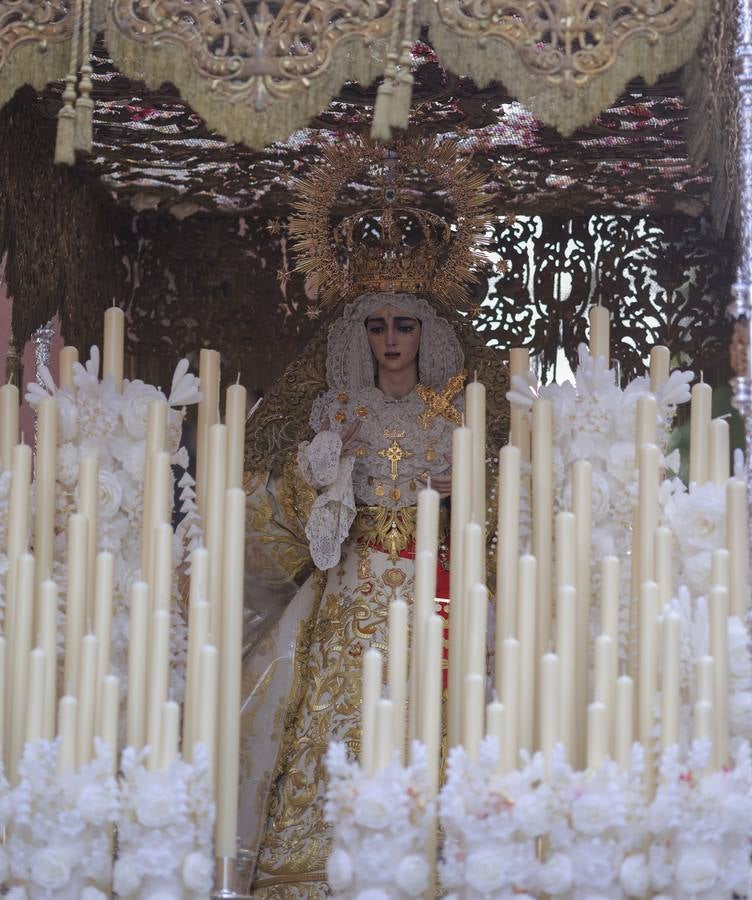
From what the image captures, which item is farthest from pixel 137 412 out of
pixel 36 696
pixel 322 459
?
pixel 322 459

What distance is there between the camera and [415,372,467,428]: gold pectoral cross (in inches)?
185

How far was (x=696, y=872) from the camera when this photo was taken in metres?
3.09

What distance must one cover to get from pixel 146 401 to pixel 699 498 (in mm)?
1246

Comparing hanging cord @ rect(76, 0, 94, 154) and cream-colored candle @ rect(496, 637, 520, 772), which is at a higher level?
hanging cord @ rect(76, 0, 94, 154)

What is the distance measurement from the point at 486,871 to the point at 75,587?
3.25 feet

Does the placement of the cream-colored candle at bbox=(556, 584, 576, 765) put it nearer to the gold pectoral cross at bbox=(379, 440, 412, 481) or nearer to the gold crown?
the gold pectoral cross at bbox=(379, 440, 412, 481)

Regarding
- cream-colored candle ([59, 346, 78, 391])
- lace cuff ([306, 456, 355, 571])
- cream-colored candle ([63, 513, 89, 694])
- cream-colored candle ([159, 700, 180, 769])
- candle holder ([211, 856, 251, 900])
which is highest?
cream-colored candle ([59, 346, 78, 391])

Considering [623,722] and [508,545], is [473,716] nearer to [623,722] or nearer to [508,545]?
[623,722]

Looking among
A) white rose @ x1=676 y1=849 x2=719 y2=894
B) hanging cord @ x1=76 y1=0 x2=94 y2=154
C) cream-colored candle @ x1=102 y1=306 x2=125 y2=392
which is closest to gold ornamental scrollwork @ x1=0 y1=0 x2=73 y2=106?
hanging cord @ x1=76 y1=0 x2=94 y2=154

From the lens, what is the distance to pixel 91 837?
318 centimetres

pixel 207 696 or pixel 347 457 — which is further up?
pixel 347 457

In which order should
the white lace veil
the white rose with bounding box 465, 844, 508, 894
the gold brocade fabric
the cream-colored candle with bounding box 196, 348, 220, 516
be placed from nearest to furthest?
the white rose with bounding box 465, 844, 508, 894
the cream-colored candle with bounding box 196, 348, 220, 516
the gold brocade fabric
the white lace veil

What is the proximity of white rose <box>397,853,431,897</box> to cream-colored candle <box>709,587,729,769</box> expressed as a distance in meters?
0.60

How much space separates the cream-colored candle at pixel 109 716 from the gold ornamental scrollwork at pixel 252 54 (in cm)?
115
